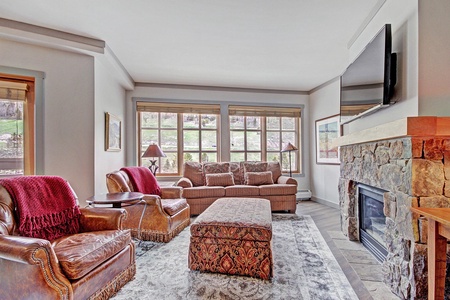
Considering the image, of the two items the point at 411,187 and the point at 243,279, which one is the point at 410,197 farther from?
the point at 243,279

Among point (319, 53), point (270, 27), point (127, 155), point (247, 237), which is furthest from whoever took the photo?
point (127, 155)

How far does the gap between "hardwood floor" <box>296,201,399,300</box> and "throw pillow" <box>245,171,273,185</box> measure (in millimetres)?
1184

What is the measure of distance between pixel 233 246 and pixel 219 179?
2.58m

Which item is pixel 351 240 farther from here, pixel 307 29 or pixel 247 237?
pixel 307 29

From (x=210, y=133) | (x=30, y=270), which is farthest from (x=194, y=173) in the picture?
(x=30, y=270)

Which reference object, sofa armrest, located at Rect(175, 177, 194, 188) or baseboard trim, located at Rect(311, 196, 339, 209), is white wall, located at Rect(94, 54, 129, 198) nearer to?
sofa armrest, located at Rect(175, 177, 194, 188)

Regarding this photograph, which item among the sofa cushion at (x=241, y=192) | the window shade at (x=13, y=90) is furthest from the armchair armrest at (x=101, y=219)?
the sofa cushion at (x=241, y=192)

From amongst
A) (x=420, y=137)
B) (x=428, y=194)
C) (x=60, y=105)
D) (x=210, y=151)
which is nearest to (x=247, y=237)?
(x=428, y=194)

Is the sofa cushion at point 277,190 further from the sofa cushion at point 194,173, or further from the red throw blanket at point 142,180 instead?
the red throw blanket at point 142,180

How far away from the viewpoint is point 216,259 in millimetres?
2264

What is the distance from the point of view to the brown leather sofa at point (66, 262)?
1468mm

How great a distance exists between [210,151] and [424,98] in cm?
427

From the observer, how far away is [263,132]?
5.89 m

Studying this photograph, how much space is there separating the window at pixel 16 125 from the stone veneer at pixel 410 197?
410cm
